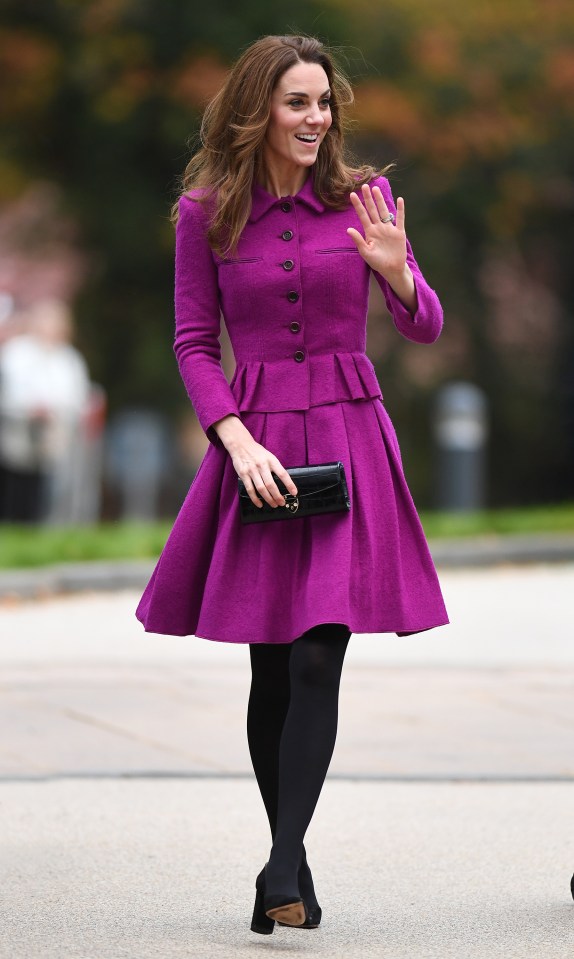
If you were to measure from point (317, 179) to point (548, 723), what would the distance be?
2976 mm

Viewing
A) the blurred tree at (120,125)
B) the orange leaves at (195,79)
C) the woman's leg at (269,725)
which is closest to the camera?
the woman's leg at (269,725)

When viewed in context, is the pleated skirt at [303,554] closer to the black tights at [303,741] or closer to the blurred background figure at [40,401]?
the black tights at [303,741]

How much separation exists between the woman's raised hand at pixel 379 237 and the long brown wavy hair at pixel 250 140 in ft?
Result: 0.45

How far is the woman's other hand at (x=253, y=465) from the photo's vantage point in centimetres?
380

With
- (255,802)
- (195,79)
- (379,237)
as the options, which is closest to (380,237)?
(379,237)

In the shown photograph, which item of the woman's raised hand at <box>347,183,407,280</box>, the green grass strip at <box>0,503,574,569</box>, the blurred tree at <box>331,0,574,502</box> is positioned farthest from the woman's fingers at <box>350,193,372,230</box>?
the blurred tree at <box>331,0,574,502</box>

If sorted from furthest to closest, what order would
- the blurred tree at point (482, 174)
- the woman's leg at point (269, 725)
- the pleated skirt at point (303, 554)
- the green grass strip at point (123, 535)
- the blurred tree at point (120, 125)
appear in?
the blurred tree at point (482, 174) < the blurred tree at point (120, 125) < the green grass strip at point (123, 535) < the woman's leg at point (269, 725) < the pleated skirt at point (303, 554)

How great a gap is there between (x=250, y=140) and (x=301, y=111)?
0.13 meters

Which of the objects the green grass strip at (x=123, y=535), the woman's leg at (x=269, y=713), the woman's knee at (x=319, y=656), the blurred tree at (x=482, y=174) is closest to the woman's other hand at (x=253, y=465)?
the woman's knee at (x=319, y=656)

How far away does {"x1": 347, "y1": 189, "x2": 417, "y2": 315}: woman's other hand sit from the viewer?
3.88 m

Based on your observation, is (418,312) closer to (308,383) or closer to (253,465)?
(308,383)

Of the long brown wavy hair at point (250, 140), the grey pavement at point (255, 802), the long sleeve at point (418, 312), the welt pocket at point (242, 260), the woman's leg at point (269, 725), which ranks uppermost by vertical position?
the long brown wavy hair at point (250, 140)

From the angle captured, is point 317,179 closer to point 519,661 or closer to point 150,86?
point 519,661

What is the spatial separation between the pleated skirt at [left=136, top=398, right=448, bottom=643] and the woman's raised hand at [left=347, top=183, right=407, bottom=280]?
1.00ft
